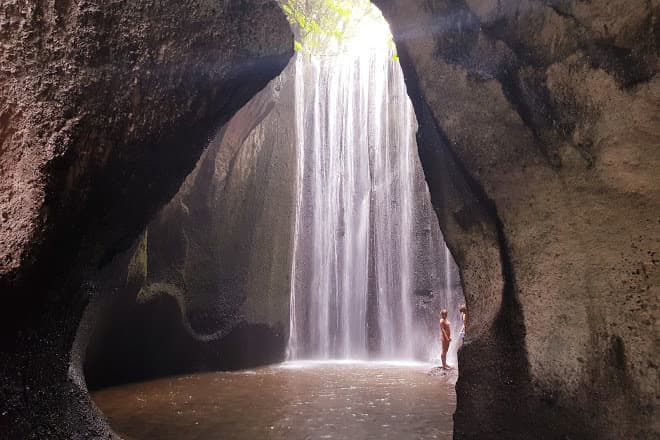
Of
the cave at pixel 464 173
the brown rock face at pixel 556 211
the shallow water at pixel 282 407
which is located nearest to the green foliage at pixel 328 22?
the shallow water at pixel 282 407

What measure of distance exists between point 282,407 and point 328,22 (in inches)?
621

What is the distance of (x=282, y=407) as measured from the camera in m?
5.51

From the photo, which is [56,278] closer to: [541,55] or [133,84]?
[133,84]

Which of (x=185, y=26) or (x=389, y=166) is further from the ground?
(x=389, y=166)

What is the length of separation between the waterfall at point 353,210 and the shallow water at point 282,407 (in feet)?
14.9

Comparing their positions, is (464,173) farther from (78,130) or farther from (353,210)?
(353,210)

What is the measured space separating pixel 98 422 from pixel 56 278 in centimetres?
136

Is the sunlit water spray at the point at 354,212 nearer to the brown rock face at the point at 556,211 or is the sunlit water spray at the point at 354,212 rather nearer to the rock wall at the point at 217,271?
the rock wall at the point at 217,271

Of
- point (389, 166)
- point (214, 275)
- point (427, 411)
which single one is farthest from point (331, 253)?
point (427, 411)

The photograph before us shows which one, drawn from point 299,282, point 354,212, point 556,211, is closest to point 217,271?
point 299,282

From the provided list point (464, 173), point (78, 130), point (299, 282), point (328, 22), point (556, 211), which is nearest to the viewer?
point (78, 130)

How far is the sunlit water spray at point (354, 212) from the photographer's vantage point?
13.2 m

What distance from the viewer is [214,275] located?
30.3ft

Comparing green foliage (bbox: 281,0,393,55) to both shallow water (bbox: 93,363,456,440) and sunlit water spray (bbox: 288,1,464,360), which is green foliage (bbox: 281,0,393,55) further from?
shallow water (bbox: 93,363,456,440)
